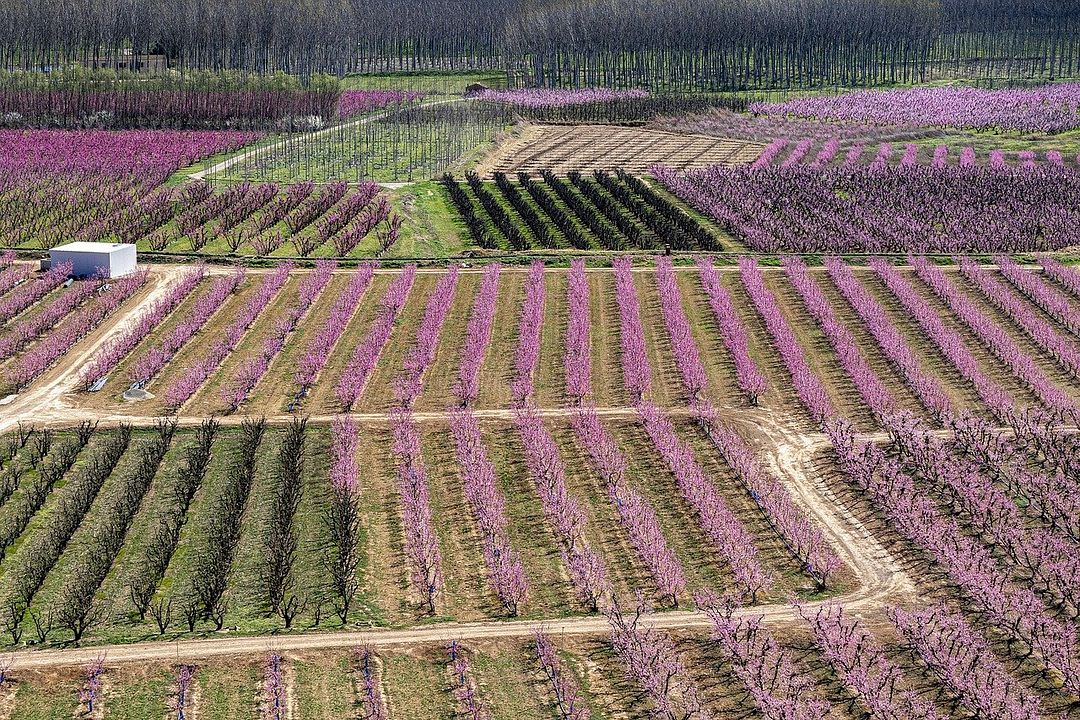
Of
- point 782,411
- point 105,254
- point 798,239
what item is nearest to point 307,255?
point 105,254

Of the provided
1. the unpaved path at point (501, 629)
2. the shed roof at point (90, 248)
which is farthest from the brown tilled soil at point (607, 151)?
the unpaved path at point (501, 629)

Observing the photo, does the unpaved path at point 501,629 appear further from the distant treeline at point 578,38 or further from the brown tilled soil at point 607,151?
the distant treeline at point 578,38

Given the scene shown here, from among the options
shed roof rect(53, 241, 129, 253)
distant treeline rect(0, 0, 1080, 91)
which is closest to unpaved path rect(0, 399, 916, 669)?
shed roof rect(53, 241, 129, 253)

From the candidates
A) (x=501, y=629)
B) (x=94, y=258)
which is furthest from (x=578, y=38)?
(x=501, y=629)

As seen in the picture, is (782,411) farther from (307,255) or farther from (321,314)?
(307,255)

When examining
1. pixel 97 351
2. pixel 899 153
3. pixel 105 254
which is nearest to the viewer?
pixel 97 351

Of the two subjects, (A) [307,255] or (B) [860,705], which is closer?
(B) [860,705]
